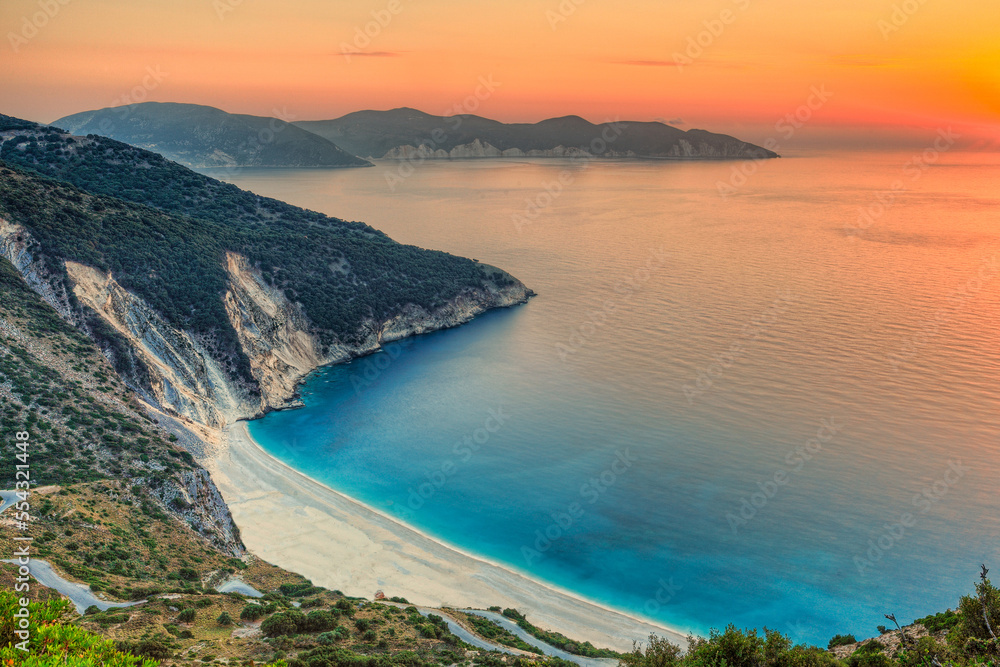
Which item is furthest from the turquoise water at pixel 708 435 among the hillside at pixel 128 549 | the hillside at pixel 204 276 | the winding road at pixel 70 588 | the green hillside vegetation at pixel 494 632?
the winding road at pixel 70 588

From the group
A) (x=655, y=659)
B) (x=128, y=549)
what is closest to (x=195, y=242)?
(x=128, y=549)

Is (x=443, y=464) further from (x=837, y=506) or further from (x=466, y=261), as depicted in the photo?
(x=466, y=261)

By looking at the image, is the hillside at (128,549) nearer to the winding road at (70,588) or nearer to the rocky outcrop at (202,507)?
the rocky outcrop at (202,507)

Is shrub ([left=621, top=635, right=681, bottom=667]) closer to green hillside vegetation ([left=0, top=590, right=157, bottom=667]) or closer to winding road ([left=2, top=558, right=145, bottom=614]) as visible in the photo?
green hillside vegetation ([left=0, top=590, right=157, bottom=667])

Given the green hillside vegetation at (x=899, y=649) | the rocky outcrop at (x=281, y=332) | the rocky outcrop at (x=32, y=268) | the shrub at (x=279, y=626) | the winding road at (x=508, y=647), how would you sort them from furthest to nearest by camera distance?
the rocky outcrop at (x=281, y=332), the rocky outcrop at (x=32, y=268), the winding road at (x=508, y=647), the shrub at (x=279, y=626), the green hillside vegetation at (x=899, y=649)

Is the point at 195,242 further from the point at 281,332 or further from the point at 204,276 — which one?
the point at 281,332

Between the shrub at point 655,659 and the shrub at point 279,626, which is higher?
the shrub at point 655,659

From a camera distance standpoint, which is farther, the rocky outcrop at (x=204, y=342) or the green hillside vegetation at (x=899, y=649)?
the rocky outcrop at (x=204, y=342)
